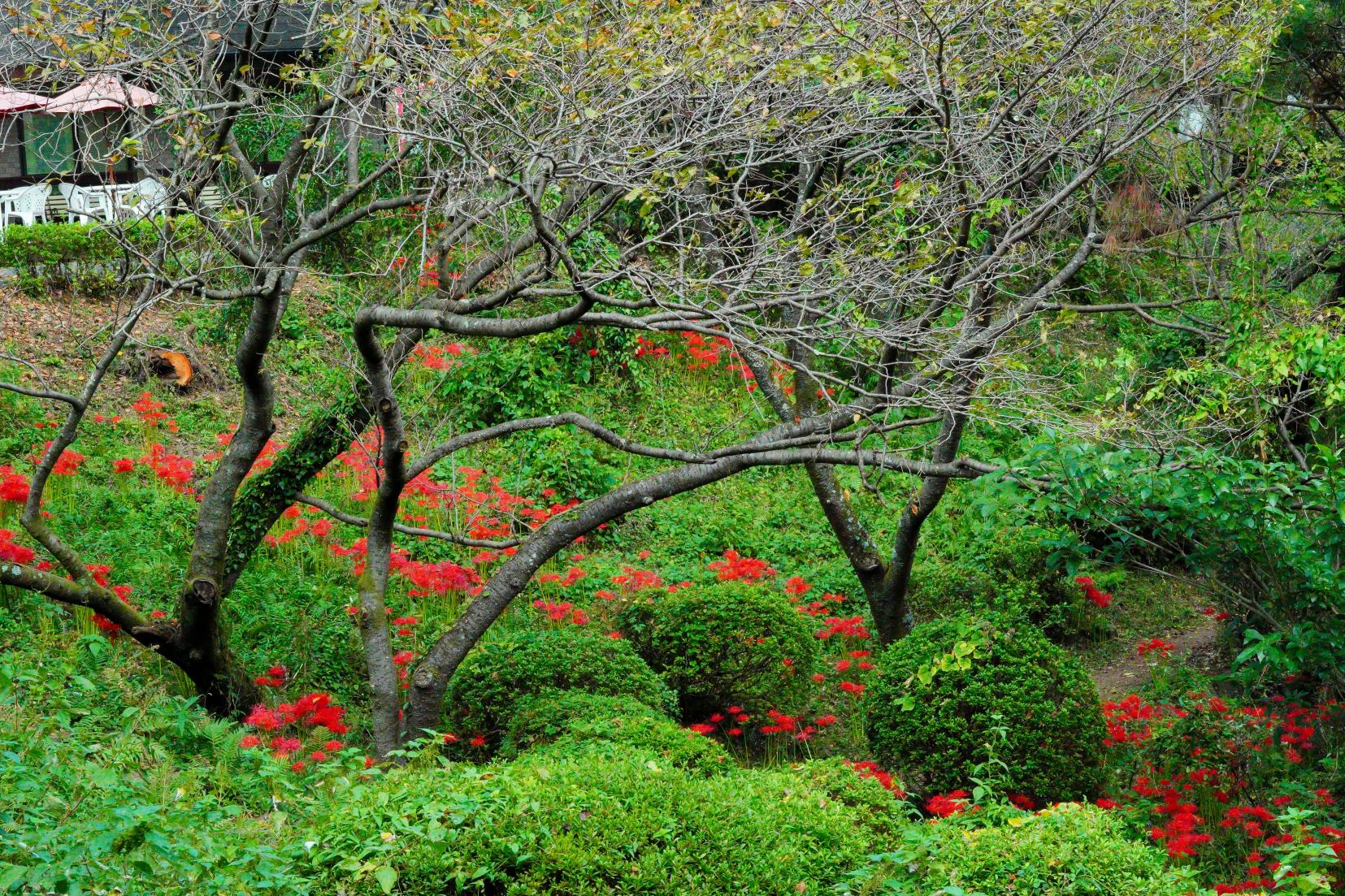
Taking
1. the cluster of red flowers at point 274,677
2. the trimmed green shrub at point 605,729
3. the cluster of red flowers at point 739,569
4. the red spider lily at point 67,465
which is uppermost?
the red spider lily at point 67,465

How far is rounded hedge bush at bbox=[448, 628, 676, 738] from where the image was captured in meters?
6.68

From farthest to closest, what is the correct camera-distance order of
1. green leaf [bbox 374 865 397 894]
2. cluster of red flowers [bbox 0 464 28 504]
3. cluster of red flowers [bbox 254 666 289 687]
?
1. cluster of red flowers [bbox 0 464 28 504]
2. cluster of red flowers [bbox 254 666 289 687]
3. green leaf [bbox 374 865 397 894]

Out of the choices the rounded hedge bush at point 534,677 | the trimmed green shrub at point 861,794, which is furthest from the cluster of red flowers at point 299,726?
the trimmed green shrub at point 861,794

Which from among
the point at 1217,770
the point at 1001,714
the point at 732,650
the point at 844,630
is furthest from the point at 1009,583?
the point at 1001,714

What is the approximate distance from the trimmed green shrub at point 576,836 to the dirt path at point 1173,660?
523cm

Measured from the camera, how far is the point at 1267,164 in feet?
30.0

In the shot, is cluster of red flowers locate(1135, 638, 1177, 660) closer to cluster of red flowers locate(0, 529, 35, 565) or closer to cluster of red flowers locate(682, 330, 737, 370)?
cluster of red flowers locate(682, 330, 737, 370)

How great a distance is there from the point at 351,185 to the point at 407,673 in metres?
3.00

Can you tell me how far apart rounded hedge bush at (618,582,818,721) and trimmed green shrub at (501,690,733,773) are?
116 centimetres

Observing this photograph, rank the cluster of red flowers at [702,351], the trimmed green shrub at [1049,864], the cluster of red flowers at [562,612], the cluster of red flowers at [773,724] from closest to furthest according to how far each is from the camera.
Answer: the trimmed green shrub at [1049,864] < the cluster of red flowers at [773,724] < the cluster of red flowers at [562,612] < the cluster of red flowers at [702,351]

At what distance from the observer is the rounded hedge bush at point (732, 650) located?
7.66 meters

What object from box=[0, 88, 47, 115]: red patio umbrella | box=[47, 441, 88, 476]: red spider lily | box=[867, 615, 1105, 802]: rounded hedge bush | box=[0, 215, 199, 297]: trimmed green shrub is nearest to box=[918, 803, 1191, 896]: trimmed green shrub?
box=[867, 615, 1105, 802]: rounded hedge bush

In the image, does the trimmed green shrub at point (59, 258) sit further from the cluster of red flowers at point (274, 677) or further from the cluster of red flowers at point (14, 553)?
the cluster of red flowers at point (274, 677)

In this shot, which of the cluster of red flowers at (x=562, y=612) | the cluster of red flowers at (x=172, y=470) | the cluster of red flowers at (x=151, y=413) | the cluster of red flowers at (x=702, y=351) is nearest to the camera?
the cluster of red flowers at (x=562, y=612)
